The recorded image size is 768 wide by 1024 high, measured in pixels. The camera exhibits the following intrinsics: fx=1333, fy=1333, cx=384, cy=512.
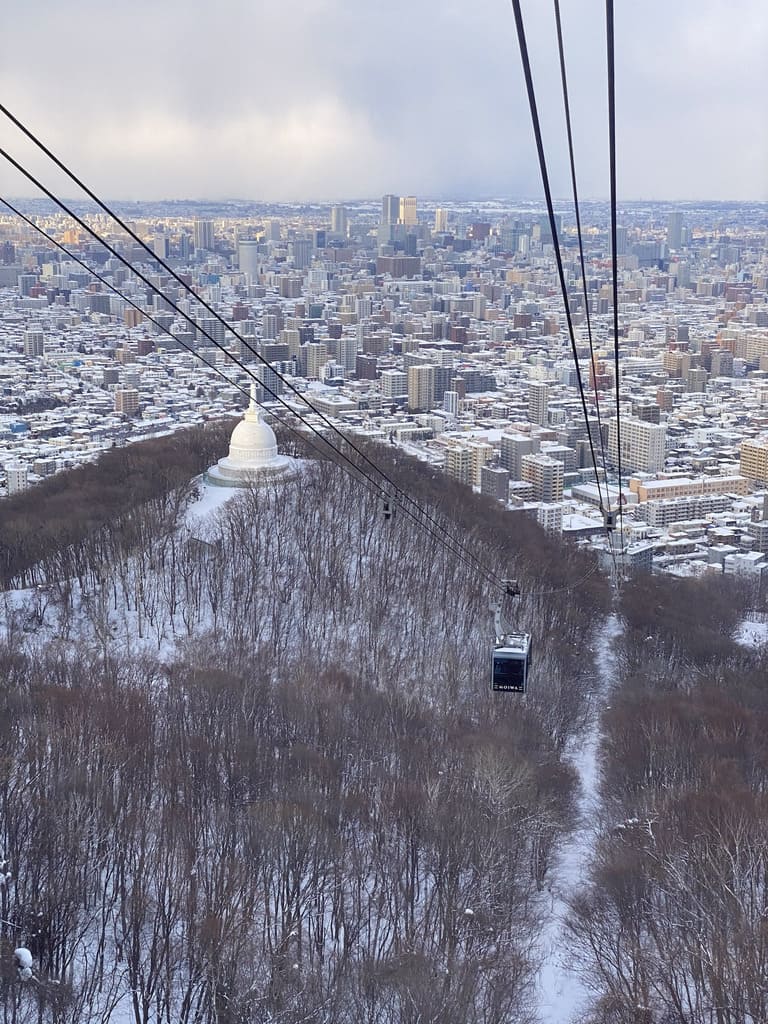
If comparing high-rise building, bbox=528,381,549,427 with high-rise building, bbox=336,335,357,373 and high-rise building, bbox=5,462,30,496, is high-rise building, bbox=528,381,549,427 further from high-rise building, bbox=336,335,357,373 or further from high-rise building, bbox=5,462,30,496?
high-rise building, bbox=5,462,30,496

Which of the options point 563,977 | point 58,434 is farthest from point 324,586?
point 58,434

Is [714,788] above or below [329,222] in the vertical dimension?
below

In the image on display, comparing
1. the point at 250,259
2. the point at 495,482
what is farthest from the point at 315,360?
the point at 495,482

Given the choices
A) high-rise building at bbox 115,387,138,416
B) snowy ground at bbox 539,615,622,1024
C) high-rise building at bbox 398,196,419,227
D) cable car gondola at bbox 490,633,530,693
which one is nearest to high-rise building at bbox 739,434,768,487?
high-rise building at bbox 115,387,138,416

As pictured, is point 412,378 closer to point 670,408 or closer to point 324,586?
point 670,408

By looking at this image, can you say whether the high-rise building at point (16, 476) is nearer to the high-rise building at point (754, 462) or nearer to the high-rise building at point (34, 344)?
the high-rise building at point (754, 462)

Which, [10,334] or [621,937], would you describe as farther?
[10,334]

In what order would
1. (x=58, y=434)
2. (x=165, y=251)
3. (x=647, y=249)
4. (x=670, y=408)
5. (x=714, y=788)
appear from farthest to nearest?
(x=647, y=249), (x=165, y=251), (x=670, y=408), (x=58, y=434), (x=714, y=788)

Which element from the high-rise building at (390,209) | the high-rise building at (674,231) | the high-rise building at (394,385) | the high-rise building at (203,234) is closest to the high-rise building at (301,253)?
the high-rise building at (203,234)
